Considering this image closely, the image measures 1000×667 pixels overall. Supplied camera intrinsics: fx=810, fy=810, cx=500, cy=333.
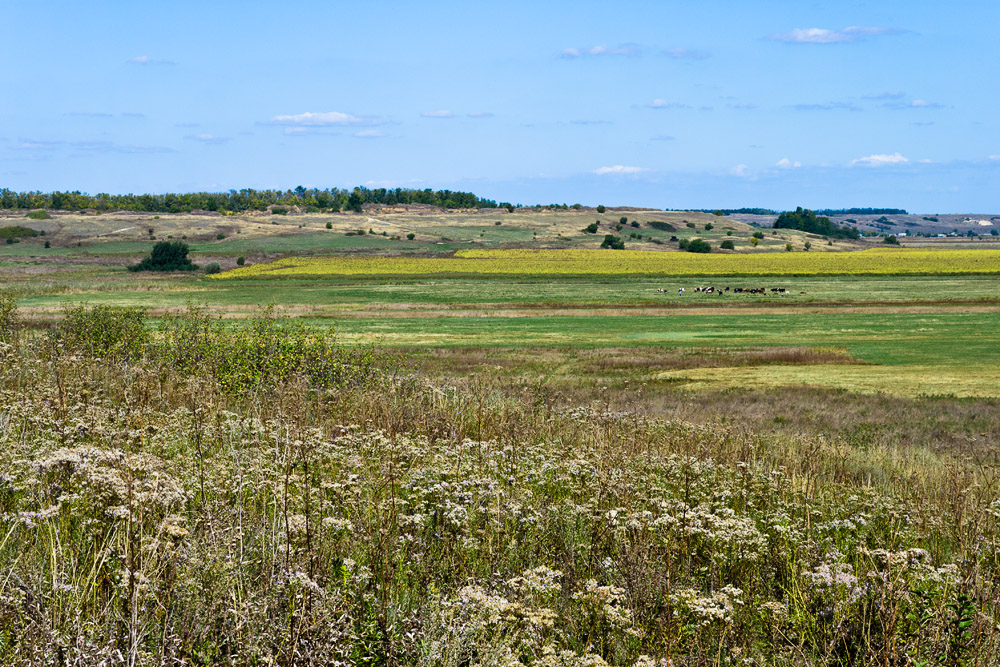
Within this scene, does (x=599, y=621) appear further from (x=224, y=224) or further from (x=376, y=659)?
(x=224, y=224)

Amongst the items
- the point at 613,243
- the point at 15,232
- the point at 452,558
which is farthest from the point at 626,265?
the point at 15,232

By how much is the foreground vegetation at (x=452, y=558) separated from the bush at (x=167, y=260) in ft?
314

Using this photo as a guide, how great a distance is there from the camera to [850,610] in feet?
17.0

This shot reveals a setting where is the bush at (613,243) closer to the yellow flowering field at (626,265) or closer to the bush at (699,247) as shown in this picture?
the bush at (699,247)

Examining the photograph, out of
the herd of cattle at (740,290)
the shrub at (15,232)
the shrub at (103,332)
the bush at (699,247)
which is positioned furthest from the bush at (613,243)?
the shrub at (103,332)

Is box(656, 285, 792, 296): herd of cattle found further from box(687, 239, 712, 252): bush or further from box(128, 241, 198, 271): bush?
box(687, 239, 712, 252): bush

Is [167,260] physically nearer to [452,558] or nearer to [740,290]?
[740,290]

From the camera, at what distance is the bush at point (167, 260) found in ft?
323

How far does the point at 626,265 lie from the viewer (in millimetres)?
99688

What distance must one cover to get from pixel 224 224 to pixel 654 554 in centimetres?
15260

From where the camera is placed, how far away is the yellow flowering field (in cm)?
9012

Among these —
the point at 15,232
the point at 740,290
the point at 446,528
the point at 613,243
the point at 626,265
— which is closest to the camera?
the point at 446,528

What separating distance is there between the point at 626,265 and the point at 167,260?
186 ft

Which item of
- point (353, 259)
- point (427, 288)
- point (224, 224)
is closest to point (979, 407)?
point (427, 288)
